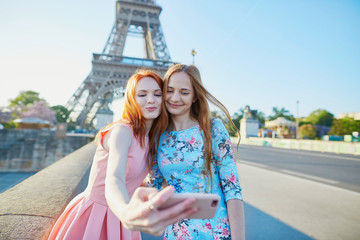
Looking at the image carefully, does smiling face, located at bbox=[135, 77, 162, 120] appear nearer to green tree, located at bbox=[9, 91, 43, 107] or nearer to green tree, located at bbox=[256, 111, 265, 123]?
green tree, located at bbox=[9, 91, 43, 107]

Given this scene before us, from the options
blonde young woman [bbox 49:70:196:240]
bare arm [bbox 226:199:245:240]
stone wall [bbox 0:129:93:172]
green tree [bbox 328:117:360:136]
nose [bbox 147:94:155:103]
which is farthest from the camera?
green tree [bbox 328:117:360:136]

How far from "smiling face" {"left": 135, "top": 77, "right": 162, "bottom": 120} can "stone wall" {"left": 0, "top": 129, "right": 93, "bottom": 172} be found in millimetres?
16454

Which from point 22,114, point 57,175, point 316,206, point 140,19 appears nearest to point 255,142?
point 316,206

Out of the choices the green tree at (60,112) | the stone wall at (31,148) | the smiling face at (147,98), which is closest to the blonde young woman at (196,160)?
the smiling face at (147,98)

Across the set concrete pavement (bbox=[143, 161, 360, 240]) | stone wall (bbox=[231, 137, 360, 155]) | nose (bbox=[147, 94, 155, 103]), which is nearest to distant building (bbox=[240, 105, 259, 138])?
stone wall (bbox=[231, 137, 360, 155])

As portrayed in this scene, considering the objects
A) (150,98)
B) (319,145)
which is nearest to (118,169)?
(150,98)

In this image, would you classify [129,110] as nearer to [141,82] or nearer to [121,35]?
[141,82]

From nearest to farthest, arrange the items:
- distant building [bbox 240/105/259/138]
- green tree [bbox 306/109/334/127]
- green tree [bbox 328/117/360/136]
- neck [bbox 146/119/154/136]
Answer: neck [bbox 146/119/154/136]
distant building [bbox 240/105/259/138]
green tree [bbox 328/117/360/136]
green tree [bbox 306/109/334/127]

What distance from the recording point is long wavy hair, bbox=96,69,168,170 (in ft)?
3.90

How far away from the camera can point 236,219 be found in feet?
3.76

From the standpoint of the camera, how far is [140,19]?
3284 centimetres

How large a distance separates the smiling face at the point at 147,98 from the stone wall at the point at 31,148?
16454 mm

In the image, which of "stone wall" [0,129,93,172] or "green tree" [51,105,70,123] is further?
"green tree" [51,105,70,123]

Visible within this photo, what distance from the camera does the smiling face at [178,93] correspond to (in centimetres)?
135
